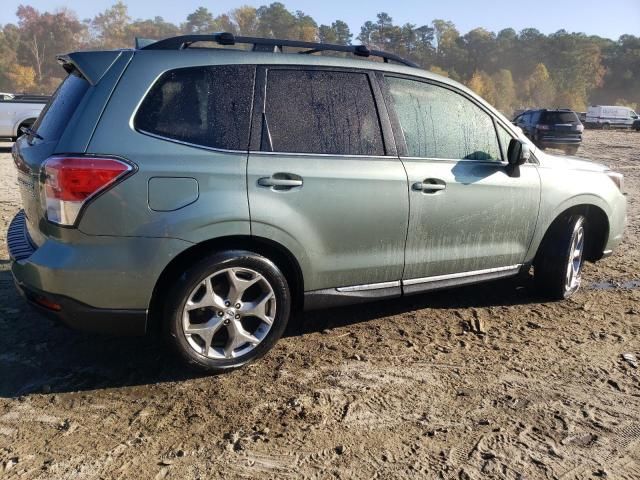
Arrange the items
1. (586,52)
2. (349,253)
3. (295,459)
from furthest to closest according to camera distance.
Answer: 1. (586,52)
2. (349,253)
3. (295,459)

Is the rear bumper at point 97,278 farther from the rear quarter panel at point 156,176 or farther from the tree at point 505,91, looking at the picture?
the tree at point 505,91

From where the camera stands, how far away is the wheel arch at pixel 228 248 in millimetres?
3146

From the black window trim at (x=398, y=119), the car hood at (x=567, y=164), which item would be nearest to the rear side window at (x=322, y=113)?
the black window trim at (x=398, y=119)

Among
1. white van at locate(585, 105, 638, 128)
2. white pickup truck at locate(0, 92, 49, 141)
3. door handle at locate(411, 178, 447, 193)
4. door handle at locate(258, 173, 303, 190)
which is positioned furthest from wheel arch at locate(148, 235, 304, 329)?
white van at locate(585, 105, 638, 128)

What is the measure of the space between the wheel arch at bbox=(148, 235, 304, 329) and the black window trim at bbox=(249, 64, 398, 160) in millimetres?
524

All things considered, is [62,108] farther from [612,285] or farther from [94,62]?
[612,285]

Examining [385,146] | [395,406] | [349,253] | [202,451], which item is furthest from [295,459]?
[385,146]

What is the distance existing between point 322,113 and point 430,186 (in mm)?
883

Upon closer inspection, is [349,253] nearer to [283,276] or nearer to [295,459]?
[283,276]

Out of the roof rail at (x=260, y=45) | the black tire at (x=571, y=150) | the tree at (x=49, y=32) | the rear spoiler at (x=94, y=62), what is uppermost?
the tree at (x=49, y=32)

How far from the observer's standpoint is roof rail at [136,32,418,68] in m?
3.32

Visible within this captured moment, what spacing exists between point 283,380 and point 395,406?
679 mm

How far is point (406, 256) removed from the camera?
3.81 meters

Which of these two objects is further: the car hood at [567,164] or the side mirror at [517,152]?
the car hood at [567,164]
